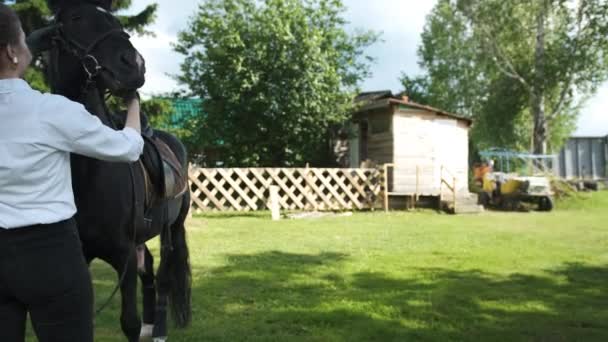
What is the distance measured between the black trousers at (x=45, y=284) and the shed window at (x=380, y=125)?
60.5 feet

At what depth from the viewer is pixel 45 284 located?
6.41 ft

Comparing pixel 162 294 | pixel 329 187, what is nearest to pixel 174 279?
pixel 162 294

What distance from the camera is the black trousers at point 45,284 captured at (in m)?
1.93

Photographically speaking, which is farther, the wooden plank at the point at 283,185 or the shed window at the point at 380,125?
the shed window at the point at 380,125

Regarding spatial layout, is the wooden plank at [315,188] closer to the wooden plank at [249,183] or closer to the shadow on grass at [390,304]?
the wooden plank at [249,183]

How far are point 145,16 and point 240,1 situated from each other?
14.6 feet

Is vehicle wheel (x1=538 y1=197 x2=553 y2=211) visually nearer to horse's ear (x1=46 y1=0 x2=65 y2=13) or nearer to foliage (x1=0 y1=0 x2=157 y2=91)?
foliage (x1=0 y1=0 x2=157 y2=91)

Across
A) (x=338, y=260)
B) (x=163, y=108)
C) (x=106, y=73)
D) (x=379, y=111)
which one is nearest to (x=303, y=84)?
(x=379, y=111)

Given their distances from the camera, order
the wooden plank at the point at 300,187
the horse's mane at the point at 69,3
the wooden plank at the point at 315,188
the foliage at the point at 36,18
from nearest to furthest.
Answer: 1. the horse's mane at the point at 69,3
2. the foliage at the point at 36,18
3. the wooden plank at the point at 300,187
4. the wooden plank at the point at 315,188

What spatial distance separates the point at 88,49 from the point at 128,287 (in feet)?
4.78

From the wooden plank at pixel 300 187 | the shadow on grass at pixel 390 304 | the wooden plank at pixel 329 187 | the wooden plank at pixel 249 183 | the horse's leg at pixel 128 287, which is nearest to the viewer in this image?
the horse's leg at pixel 128 287

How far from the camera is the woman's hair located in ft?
6.25

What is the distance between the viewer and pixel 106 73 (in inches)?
115

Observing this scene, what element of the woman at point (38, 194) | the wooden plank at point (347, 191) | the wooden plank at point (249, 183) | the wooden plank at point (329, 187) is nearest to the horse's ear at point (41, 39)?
the woman at point (38, 194)
